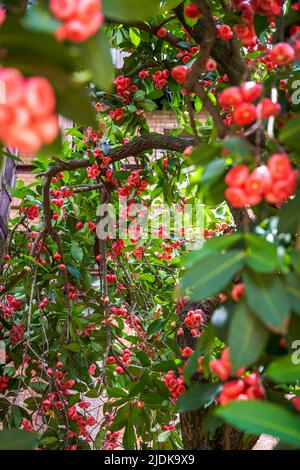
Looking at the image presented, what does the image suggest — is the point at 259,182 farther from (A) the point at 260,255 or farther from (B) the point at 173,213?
(B) the point at 173,213

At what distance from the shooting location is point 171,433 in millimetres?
1895

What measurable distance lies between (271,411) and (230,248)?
222 millimetres

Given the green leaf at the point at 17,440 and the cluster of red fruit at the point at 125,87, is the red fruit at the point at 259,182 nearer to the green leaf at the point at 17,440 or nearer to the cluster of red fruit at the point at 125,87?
the green leaf at the point at 17,440

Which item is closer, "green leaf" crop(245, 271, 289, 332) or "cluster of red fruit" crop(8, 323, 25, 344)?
"green leaf" crop(245, 271, 289, 332)

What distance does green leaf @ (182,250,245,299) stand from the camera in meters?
0.63

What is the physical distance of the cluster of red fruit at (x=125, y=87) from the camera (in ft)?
7.97

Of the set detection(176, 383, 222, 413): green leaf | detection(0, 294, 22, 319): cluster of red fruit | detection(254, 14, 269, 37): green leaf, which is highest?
detection(254, 14, 269, 37): green leaf

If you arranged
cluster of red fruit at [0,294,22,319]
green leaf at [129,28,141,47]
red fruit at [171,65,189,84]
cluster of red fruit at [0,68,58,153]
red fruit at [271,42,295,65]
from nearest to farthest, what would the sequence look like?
cluster of red fruit at [0,68,58,153]
red fruit at [271,42,295,65]
red fruit at [171,65,189,84]
green leaf at [129,28,141,47]
cluster of red fruit at [0,294,22,319]

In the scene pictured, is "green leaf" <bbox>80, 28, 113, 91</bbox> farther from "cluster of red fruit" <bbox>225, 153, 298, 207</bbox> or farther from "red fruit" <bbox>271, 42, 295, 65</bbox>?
"red fruit" <bbox>271, 42, 295, 65</bbox>

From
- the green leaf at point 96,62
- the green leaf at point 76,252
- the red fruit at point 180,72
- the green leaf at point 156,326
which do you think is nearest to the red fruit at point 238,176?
the green leaf at point 96,62

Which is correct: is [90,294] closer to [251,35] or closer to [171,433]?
[171,433]

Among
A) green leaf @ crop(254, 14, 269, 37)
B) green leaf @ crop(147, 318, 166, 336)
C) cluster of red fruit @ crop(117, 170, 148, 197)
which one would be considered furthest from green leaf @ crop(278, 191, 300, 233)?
cluster of red fruit @ crop(117, 170, 148, 197)
